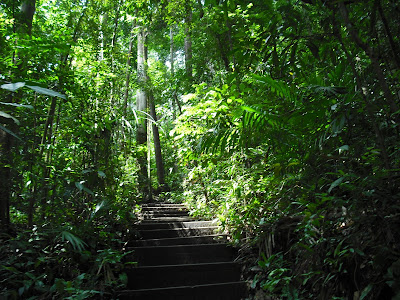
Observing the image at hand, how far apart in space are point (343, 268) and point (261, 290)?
110 cm

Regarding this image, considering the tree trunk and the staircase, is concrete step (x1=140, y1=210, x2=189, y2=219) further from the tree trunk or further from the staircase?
the tree trunk

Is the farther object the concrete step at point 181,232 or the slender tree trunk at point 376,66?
the concrete step at point 181,232

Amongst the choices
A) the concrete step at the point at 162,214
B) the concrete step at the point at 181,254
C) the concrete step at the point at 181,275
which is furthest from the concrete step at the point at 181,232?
the concrete step at the point at 162,214

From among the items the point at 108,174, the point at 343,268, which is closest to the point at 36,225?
the point at 108,174

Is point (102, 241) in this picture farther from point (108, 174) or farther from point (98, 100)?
point (98, 100)

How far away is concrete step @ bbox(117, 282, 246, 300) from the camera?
3.00m

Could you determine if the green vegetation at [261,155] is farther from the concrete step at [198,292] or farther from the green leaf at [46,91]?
the concrete step at [198,292]

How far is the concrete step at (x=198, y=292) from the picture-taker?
3.00m

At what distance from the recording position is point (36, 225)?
3.10 meters

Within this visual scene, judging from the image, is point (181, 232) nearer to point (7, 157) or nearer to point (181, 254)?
point (181, 254)

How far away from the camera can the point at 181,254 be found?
3.82 meters

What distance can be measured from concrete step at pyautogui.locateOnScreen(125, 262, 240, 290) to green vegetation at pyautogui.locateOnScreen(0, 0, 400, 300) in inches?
8.9

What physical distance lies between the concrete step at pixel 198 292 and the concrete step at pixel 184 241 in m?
1.00

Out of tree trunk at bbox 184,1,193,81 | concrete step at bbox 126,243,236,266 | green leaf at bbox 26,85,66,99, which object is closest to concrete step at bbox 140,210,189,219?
concrete step at bbox 126,243,236,266
